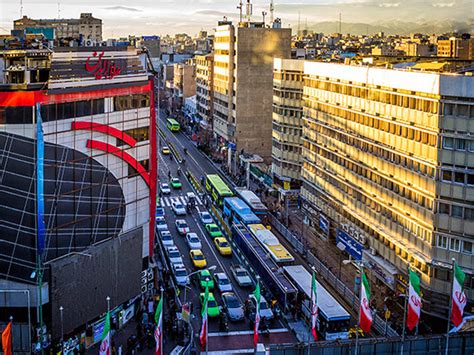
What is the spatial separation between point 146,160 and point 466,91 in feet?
70.3

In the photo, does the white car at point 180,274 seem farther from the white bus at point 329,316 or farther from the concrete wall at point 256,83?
the concrete wall at point 256,83

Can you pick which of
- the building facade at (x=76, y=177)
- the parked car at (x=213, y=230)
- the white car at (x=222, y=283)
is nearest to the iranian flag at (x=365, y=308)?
the building facade at (x=76, y=177)

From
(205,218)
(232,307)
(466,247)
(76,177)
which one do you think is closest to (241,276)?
(232,307)

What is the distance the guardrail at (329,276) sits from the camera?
47403 mm

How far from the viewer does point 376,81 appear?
5447cm

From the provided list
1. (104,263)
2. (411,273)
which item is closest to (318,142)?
(104,263)

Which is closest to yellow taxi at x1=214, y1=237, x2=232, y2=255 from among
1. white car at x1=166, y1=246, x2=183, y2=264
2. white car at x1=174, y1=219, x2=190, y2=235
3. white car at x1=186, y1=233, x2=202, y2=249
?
white car at x1=186, y1=233, x2=202, y2=249

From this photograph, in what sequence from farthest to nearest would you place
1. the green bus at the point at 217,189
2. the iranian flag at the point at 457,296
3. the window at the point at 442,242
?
1. the green bus at the point at 217,189
2. the window at the point at 442,242
3. the iranian flag at the point at 457,296

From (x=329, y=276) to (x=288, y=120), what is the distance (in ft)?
94.2

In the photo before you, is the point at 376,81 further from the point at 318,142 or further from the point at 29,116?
the point at 29,116

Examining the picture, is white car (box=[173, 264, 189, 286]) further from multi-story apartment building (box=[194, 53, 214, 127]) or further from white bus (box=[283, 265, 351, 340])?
multi-story apartment building (box=[194, 53, 214, 127])

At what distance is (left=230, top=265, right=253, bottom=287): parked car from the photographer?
2194 inches

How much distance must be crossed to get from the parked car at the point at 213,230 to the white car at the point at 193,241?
1.97m

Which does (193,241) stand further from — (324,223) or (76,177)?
(76,177)
